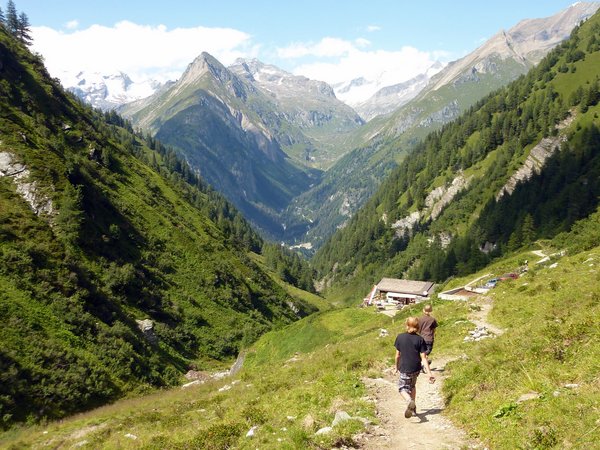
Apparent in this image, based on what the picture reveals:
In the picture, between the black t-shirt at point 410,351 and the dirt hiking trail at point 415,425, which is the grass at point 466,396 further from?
the black t-shirt at point 410,351

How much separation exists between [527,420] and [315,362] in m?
19.6

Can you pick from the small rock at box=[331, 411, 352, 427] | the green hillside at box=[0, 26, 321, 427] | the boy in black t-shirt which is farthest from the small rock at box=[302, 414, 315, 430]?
the green hillside at box=[0, 26, 321, 427]

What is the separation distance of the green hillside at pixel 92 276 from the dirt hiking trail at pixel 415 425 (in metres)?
34.4

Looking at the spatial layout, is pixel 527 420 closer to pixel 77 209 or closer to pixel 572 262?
pixel 572 262

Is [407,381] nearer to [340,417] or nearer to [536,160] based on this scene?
[340,417]

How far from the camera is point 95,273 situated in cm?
6469

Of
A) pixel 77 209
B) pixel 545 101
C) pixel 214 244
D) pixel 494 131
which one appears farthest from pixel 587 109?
Result: pixel 77 209

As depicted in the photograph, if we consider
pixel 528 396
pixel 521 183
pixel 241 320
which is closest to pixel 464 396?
pixel 528 396

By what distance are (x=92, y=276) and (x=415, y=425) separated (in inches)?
2380

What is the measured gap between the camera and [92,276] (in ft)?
206

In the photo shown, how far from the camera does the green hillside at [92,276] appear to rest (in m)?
42.5

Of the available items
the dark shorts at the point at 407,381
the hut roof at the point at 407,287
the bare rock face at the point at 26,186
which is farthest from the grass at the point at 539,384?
the hut roof at the point at 407,287

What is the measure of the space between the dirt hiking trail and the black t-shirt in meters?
1.80

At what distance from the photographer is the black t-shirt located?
14.1m
